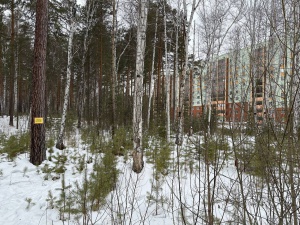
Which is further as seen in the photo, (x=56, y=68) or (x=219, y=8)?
(x=56, y=68)

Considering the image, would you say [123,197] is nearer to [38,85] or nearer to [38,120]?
[38,120]

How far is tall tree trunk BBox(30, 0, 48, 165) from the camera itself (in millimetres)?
4730

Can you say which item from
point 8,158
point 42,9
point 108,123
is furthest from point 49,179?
point 108,123

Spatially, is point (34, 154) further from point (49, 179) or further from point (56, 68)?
point (56, 68)

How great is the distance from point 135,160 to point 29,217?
2269 mm

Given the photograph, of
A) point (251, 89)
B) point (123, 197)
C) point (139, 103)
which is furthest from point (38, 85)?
point (251, 89)

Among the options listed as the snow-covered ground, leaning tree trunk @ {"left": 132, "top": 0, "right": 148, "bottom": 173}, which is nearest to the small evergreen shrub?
the snow-covered ground

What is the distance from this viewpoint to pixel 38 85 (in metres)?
4.80

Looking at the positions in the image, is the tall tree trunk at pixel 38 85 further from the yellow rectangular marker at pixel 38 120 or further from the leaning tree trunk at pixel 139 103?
the leaning tree trunk at pixel 139 103

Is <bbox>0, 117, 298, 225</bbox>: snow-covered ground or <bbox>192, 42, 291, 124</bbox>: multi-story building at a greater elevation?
<bbox>192, 42, 291, 124</bbox>: multi-story building

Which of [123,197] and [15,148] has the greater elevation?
[15,148]

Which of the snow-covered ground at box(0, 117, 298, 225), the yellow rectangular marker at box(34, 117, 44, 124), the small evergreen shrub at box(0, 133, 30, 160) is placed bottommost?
the snow-covered ground at box(0, 117, 298, 225)

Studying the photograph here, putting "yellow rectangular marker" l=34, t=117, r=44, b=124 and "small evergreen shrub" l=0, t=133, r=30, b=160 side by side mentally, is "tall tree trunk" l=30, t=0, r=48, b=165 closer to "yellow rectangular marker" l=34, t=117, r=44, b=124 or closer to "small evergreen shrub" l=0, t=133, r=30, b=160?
"yellow rectangular marker" l=34, t=117, r=44, b=124

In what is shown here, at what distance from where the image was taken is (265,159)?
4.02 feet
